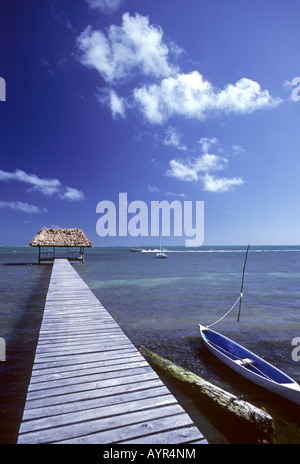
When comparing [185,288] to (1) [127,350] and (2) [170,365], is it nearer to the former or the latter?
(2) [170,365]

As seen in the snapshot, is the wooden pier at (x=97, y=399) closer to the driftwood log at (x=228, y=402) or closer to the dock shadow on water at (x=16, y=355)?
the dock shadow on water at (x=16, y=355)

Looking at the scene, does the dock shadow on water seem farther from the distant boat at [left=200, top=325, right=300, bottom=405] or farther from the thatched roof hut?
the thatched roof hut

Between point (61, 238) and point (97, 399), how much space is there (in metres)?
34.8

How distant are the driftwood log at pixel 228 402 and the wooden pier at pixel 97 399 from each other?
1.61 metres

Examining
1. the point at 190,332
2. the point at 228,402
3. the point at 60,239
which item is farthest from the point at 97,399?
the point at 60,239

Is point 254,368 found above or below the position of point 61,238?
below

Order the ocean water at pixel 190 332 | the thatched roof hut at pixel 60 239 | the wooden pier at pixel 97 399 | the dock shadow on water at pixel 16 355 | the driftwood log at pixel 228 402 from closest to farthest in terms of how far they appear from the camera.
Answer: the wooden pier at pixel 97 399 → the driftwood log at pixel 228 402 → the dock shadow on water at pixel 16 355 → the ocean water at pixel 190 332 → the thatched roof hut at pixel 60 239

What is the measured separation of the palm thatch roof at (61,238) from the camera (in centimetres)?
3459

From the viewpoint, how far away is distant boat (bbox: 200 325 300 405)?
5262mm

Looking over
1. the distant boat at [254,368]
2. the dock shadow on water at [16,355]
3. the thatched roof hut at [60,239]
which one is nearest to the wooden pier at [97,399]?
the dock shadow on water at [16,355]

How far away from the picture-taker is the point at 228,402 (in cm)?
488

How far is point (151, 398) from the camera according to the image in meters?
3.61

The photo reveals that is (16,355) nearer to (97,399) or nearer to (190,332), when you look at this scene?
(97,399)
